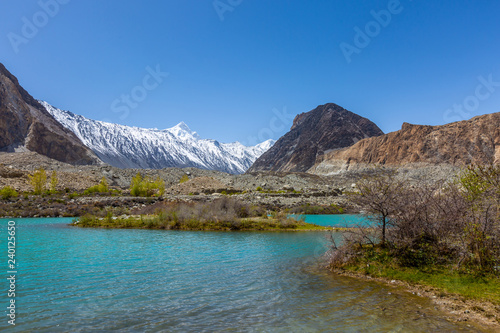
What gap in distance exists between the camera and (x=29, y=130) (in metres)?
160

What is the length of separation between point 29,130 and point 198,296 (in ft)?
621

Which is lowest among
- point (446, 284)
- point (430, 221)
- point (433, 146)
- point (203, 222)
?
point (446, 284)

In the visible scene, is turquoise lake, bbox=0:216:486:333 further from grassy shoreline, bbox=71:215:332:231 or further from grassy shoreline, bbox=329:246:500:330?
grassy shoreline, bbox=71:215:332:231

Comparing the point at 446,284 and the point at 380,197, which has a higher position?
the point at 380,197

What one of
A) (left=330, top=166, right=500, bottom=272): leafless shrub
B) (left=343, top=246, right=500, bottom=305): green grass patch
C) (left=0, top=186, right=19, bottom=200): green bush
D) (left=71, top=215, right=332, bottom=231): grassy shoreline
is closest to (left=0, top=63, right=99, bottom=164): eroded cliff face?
(left=0, top=186, right=19, bottom=200): green bush

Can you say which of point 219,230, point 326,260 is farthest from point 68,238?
point 326,260

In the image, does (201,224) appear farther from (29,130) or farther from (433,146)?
(29,130)

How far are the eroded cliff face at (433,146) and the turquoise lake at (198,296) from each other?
4948 inches

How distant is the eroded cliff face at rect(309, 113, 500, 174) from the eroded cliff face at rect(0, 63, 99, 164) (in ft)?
487

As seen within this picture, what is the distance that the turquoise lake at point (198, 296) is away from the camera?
24.5 ft

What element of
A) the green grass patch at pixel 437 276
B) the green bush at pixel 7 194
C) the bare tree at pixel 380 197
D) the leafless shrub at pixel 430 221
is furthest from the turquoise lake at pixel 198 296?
the green bush at pixel 7 194

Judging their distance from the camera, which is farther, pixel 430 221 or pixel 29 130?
pixel 29 130

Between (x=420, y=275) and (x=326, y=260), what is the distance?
14.7ft

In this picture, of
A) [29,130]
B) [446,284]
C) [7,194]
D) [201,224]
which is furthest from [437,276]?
[29,130]
